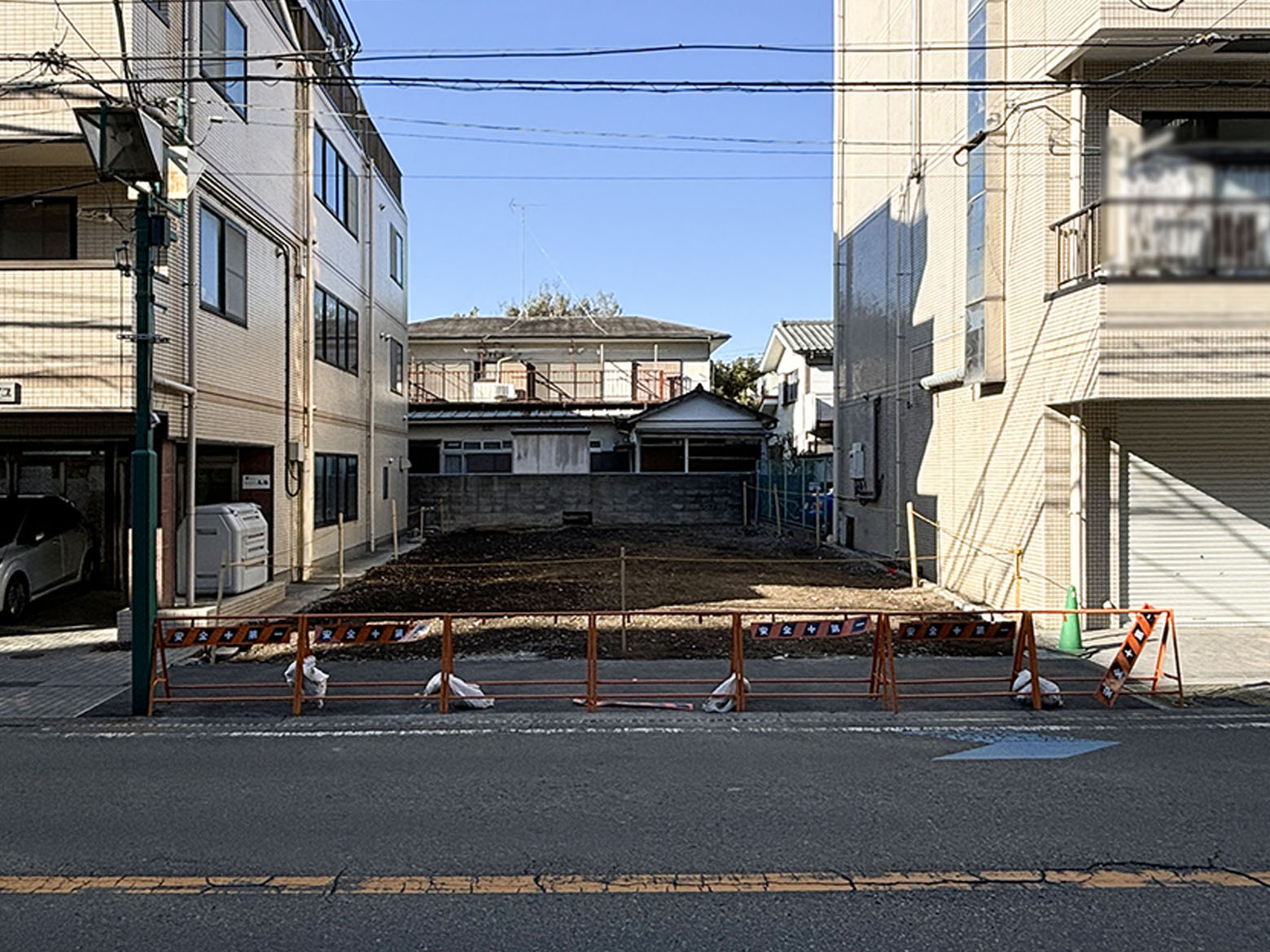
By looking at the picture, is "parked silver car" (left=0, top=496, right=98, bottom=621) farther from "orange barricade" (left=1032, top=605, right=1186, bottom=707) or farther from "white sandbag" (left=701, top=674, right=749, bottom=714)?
"orange barricade" (left=1032, top=605, right=1186, bottom=707)

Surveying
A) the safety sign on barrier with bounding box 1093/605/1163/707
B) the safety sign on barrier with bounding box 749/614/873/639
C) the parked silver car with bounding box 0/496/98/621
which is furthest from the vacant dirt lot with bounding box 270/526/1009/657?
the parked silver car with bounding box 0/496/98/621

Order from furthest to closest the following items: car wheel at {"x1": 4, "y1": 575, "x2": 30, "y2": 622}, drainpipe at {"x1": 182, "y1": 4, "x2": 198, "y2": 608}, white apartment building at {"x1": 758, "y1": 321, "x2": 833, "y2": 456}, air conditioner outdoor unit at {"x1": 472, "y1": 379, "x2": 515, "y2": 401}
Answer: white apartment building at {"x1": 758, "y1": 321, "x2": 833, "y2": 456} → air conditioner outdoor unit at {"x1": 472, "y1": 379, "x2": 515, "y2": 401} → car wheel at {"x1": 4, "y1": 575, "x2": 30, "y2": 622} → drainpipe at {"x1": 182, "y1": 4, "x2": 198, "y2": 608}

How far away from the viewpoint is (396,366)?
96.7ft

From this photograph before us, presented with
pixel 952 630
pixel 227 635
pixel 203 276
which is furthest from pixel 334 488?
pixel 952 630

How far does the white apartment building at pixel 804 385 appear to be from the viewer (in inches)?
1645

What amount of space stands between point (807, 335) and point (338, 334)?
26790 millimetres

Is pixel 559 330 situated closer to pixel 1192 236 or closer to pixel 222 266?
pixel 222 266

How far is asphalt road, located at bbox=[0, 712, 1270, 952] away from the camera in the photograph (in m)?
4.69

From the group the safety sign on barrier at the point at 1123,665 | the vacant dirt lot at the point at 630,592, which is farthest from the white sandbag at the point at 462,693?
the safety sign on barrier at the point at 1123,665

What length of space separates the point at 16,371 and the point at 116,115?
4.75m

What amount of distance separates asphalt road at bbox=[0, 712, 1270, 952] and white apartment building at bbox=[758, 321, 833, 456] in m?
30.3

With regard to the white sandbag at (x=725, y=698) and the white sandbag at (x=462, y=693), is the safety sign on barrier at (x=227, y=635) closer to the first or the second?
the white sandbag at (x=462, y=693)

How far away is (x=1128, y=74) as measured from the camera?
12.8 metres

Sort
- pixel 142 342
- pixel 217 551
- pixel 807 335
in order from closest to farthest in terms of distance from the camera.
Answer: pixel 142 342
pixel 217 551
pixel 807 335
